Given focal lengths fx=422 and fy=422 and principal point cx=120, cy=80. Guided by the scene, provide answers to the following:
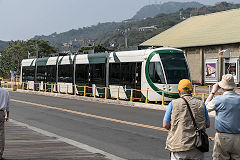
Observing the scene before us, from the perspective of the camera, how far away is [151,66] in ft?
85.8

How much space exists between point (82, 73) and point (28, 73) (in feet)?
49.1

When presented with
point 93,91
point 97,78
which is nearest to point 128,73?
point 97,78

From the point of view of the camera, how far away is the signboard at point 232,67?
148ft

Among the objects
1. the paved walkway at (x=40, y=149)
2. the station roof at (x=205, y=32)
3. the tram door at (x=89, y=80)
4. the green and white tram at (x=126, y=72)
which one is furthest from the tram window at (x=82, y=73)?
the paved walkway at (x=40, y=149)

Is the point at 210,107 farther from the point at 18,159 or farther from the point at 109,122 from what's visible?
the point at 109,122

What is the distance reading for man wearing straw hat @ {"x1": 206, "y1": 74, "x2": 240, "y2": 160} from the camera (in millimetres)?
6141

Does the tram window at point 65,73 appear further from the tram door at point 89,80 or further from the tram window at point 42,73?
the tram window at point 42,73

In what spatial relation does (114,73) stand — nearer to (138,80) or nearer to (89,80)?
(138,80)

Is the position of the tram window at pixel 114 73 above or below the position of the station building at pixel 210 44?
below

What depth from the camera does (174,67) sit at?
2592 cm

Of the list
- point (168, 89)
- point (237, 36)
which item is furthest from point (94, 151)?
point (237, 36)

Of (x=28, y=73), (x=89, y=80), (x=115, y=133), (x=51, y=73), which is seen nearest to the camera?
(x=115, y=133)

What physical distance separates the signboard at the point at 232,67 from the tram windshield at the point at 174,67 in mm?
20396

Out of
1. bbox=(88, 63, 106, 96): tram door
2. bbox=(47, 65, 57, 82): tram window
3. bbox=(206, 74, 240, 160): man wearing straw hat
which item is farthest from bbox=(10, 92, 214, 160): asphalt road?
bbox=(47, 65, 57, 82): tram window
